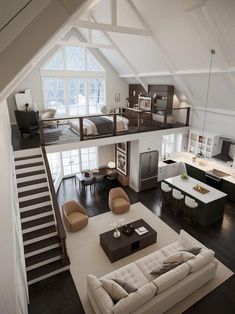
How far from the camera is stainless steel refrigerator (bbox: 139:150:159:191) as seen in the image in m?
8.88

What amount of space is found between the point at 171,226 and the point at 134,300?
3.56 metres

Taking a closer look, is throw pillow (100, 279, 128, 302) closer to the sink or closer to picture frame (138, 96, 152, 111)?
the sink

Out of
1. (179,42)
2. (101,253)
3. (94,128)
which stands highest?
(179,42)

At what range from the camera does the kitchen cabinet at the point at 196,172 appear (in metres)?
8.79

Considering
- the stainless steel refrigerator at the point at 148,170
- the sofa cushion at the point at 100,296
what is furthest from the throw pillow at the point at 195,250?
the stainless steel refrigerator at the point at 148,170

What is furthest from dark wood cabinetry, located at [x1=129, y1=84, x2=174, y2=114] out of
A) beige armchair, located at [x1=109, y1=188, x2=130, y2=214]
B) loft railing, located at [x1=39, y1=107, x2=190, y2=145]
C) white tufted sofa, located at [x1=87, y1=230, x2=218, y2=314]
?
white tufted sofa, located at [x1=87, y1=230, x2=218, y2=314]

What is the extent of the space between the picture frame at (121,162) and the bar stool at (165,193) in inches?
91.2

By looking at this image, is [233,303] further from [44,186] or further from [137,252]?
[44,186]

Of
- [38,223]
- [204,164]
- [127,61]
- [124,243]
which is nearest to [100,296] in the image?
[124,243]

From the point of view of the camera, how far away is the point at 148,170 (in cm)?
910

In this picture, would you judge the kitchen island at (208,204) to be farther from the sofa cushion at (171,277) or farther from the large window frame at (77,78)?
the large window frame at (77,78)

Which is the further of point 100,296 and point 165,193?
point 165,193

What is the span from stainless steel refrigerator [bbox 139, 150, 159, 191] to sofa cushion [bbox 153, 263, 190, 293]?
4.90m

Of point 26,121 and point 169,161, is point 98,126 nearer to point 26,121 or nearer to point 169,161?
point 26,121
